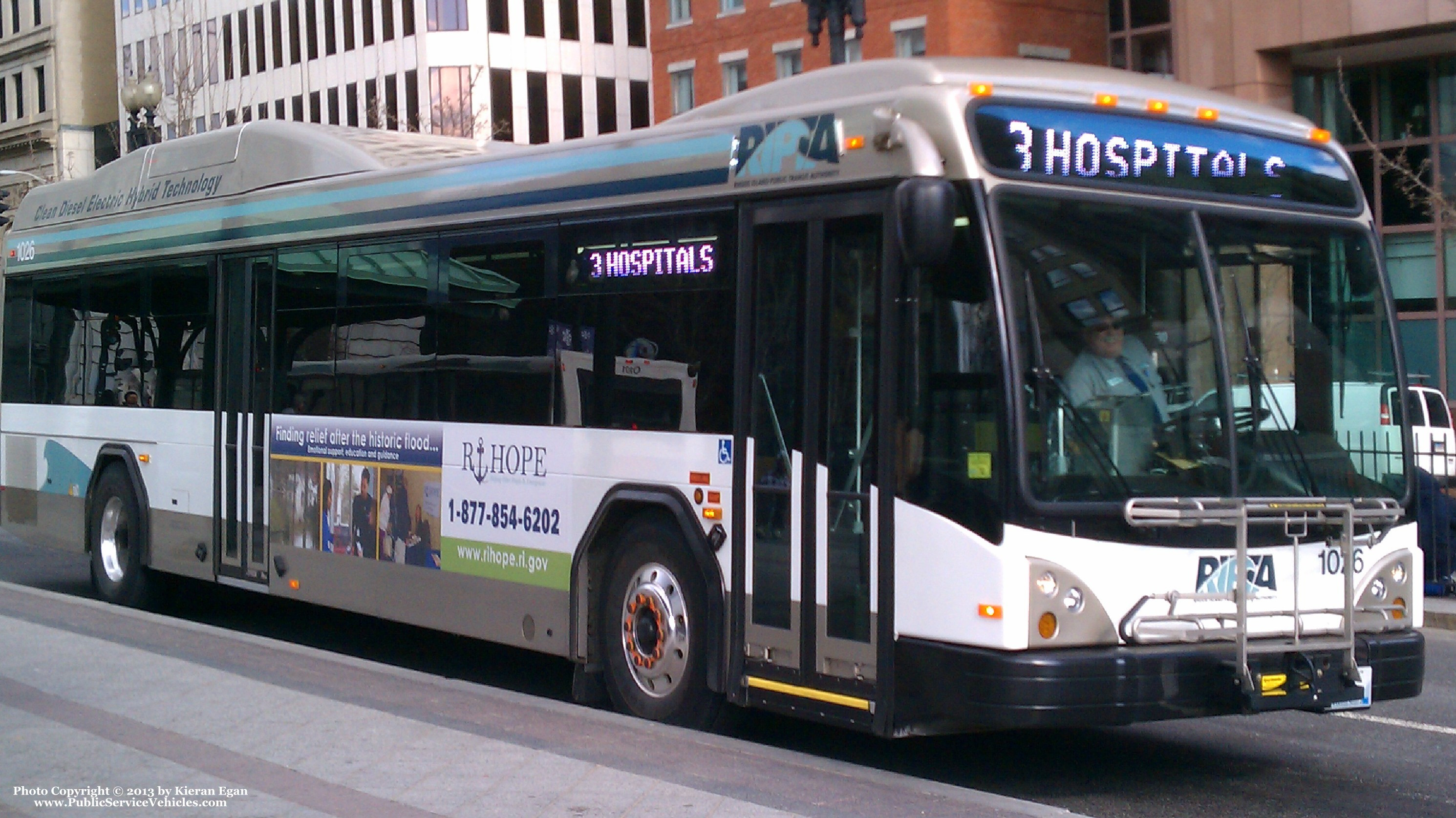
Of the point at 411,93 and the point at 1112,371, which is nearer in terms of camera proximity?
the point at 1112,371

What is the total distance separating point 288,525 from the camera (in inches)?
485

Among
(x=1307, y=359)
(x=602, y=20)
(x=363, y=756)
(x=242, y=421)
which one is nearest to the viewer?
(x=363, y=756)

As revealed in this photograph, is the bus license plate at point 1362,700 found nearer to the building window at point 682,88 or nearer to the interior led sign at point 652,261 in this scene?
the interior led sign at point 652,261

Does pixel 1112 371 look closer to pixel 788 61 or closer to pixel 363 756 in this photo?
pixel 363 756

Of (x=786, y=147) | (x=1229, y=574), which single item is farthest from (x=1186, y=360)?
(x=786, y=147)

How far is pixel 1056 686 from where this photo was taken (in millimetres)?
6941

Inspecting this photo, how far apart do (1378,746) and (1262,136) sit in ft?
10.5

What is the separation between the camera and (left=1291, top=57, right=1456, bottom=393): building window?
3139 cm

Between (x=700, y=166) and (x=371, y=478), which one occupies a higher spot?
(x=700, y=166)

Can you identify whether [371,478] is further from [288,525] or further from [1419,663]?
[1419,663]

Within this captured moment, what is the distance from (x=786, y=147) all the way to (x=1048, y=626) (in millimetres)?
2605

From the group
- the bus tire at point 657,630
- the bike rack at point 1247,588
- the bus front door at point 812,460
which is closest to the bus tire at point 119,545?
the bus tire at point 657,630

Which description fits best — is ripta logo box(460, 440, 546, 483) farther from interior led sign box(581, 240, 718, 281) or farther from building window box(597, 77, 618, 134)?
building window box(597, 77, 618, 134)

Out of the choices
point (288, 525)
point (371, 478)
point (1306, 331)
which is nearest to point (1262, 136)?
point (1306, 331)
